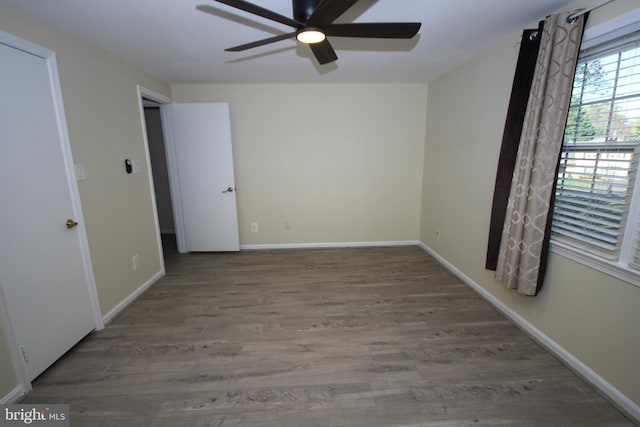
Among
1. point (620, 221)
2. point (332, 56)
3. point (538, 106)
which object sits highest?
point (332, 56)

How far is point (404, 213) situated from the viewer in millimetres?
4113

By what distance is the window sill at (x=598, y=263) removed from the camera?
1469 mm

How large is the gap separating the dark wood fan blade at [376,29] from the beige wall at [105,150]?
1.94 meters

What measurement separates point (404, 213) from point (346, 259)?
1.23 m

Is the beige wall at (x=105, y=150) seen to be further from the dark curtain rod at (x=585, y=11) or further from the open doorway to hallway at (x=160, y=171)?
the dark curtain rod at (x=585, y=11)

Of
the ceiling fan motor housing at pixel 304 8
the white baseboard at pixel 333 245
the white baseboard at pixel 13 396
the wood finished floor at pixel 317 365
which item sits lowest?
the wood finished floor at pixel 317 365

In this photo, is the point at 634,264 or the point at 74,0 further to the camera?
the point at 74,0

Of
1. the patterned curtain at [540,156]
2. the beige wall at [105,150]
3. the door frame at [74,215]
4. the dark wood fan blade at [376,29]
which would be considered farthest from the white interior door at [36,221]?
the patterned curtain at [540,156]

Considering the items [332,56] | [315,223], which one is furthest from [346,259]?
[332,56]

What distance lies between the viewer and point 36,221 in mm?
1694

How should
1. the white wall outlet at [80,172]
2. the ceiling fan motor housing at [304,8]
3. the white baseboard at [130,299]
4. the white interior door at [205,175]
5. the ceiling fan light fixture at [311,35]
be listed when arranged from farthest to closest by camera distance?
the white interior door at [205,175]
the white baseboard at [130,299]
the white wall outlet at [80,172]
the ceiling fan light fixture at [311,35]
the ceiling fan motor housing at [304,8]

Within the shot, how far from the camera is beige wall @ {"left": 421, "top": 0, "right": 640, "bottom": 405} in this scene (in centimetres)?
154

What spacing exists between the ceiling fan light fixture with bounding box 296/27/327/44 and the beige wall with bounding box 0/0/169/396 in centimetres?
173

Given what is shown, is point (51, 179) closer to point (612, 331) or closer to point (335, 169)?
point (335, 169)
